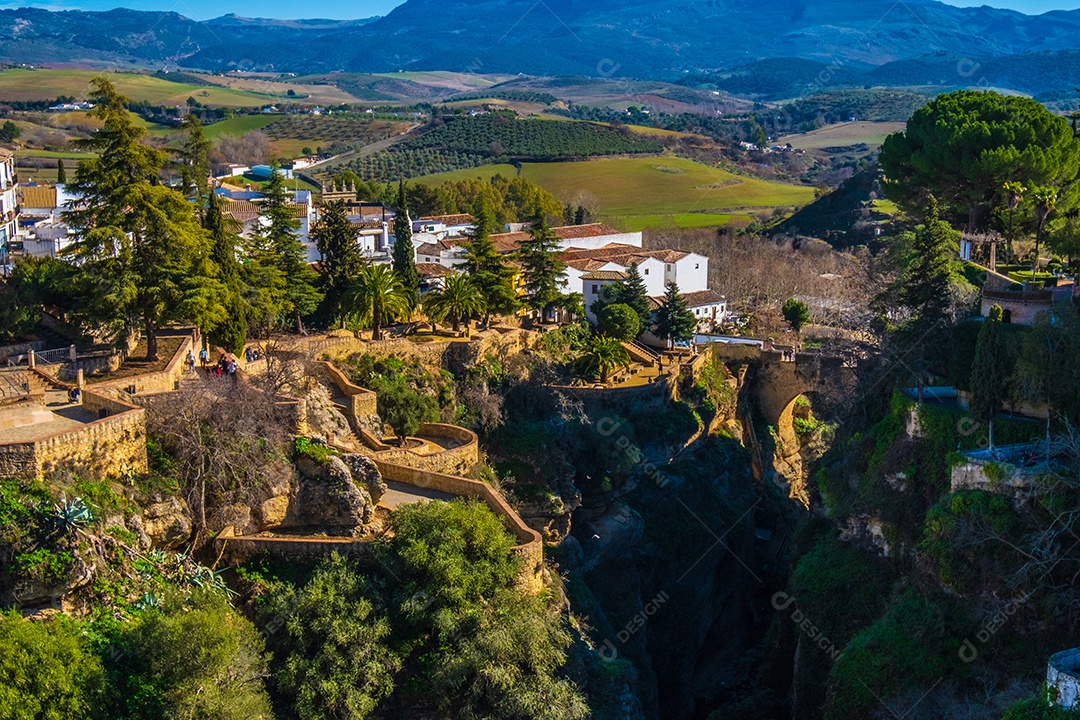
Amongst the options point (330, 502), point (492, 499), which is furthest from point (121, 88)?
point (330, 502)

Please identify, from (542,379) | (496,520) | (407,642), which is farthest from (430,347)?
(407,642)

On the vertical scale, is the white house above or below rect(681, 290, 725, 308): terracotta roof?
above

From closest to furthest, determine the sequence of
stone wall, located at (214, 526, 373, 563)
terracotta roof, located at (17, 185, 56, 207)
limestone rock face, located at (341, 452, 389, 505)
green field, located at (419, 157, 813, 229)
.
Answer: stone wall, located at (214, 526, 373, 563), limestone rock face, located at (341, 452, 389, 505), terracotta roof, located at (17, 185, 56, 207), green field, located at (419, 157, 813, 229)

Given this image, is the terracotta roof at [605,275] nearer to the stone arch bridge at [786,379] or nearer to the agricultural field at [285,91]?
the stone arch bridge at [786,379]

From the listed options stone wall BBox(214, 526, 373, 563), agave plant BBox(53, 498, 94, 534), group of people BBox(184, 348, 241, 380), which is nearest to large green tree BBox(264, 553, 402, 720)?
stone wall BBox(214, 526, 373, 563)

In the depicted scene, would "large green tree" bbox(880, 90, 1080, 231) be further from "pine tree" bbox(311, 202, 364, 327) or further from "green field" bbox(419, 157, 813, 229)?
"green field" bbox(419, 157, 813, 229)

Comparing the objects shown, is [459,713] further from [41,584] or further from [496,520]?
[41,584]

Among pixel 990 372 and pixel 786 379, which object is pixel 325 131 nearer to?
pixel 786 379
